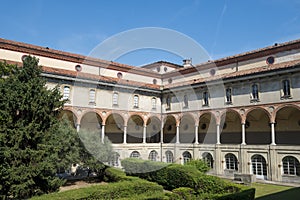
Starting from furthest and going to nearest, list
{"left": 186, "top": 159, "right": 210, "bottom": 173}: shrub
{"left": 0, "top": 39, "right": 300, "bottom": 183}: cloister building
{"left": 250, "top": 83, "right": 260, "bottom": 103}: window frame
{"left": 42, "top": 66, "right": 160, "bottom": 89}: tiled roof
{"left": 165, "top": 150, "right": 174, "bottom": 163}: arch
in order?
{"left": 165, "top": 150, "right": 174, "bottom": 163}: arch < {"left": 42, "top": 66, "right": 160, "bottom": 89}: tiled roof < {"left": 186, "top": 159, "right": 210, "bottom": 173}: shrub < {"left": 250, "top": 83, "right": 260, "bottom": 103}: window frame < {"left": 0, "top": 39, "right": 300, "bottom": 183}: cloister building

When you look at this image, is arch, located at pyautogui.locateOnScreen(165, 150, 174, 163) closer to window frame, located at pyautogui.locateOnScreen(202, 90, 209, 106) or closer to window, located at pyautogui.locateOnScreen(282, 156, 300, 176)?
window frame, located at pyautogui.locateOnScreen(202, 90, 209, 106)

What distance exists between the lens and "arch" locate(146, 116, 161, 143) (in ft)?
109

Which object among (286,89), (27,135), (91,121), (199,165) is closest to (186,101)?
(199,165)

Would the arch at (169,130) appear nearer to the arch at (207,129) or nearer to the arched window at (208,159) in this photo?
the arch at (207,129)

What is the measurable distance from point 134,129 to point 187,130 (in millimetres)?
6725

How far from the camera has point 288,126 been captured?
976 inches

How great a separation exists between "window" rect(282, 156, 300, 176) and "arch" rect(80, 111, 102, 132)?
59.8 ft

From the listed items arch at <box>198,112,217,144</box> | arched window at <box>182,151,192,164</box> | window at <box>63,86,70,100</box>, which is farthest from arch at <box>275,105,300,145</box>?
window at <box>63,86,70,100</box>

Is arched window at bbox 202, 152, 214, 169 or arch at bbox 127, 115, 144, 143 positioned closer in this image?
arched window at bbox 202, 152, 214, 169

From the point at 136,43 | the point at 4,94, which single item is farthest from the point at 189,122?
the point at 4,94

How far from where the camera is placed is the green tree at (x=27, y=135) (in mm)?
12617

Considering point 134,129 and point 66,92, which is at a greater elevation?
point 66,92

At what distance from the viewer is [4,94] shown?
44.4 ft

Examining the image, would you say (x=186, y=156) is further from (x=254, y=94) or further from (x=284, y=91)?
(x=284, y=91)
